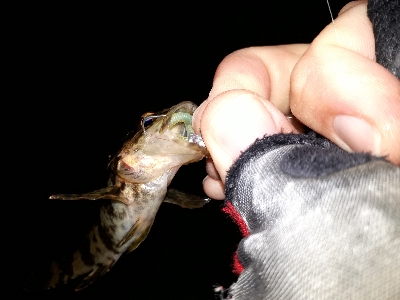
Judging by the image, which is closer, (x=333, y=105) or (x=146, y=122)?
(x=333, y=105)

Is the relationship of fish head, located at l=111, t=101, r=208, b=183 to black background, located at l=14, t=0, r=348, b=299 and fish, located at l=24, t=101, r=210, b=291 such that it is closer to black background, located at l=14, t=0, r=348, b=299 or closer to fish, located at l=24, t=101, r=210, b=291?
fish, located at l=24, t=101, r=210, b=291

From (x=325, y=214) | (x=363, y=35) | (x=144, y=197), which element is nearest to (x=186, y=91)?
(x=144, y=197)

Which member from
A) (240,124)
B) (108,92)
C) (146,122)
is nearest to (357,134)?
(240,124)

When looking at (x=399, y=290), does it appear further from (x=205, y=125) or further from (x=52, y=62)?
(x=52, y=62)

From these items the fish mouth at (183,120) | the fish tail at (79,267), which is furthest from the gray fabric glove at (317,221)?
the fish tail at (79,267)

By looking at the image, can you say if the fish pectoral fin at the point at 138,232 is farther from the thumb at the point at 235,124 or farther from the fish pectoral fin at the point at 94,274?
the thumb at the point at 235,124

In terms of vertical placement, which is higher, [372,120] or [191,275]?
[372,120]

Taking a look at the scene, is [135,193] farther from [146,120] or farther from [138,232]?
[146,120]
